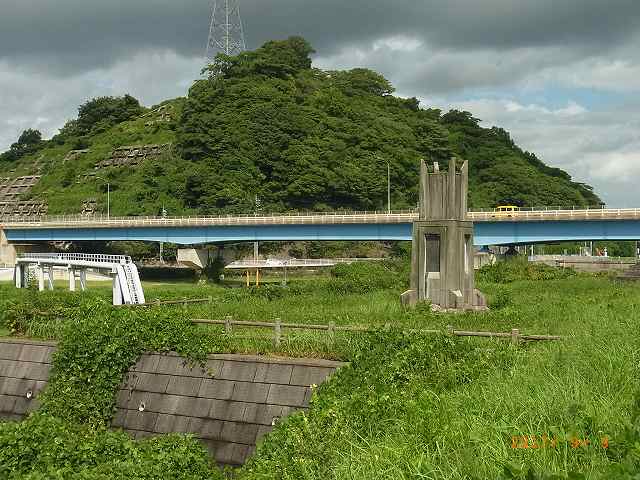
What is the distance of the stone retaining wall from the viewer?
14750mm

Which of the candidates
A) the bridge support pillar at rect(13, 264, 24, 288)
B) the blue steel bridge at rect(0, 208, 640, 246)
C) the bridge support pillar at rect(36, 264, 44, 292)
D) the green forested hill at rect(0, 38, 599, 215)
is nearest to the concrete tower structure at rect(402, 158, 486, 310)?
the blue steel bridge at rect(0, 208, 640, 246)

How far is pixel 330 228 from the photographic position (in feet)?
202

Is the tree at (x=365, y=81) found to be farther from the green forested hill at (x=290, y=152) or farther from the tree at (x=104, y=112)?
the tree at (x=104, y=112)

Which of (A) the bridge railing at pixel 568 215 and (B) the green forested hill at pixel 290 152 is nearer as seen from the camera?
(A) the bridge railing at pixel 568 215

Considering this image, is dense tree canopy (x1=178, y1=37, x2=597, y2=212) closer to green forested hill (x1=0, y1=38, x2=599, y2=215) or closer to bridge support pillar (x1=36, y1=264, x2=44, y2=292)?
green forested hill (x1=0, y1=38, x2=599, y2=215)

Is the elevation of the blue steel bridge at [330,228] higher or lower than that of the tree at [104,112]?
lower

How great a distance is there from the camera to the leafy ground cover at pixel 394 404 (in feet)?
25.8

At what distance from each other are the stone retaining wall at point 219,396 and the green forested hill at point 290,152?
6546 centimetres

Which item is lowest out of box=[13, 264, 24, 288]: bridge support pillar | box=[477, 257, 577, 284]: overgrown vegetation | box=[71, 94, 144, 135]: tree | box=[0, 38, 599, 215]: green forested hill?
box=[13, 264, 24, 288]: bridge support pillar

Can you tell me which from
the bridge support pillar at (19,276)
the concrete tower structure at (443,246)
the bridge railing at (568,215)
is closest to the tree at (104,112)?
the bridge support pillar at (19,276)

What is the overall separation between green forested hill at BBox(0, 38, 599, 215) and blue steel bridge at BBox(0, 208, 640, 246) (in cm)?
1471

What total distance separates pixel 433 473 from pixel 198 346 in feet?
32.1

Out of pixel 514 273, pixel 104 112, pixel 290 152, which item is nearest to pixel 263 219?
pixel 514 273

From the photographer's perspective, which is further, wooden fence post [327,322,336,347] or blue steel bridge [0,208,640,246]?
blue steel bridge [0,208,640,246]
